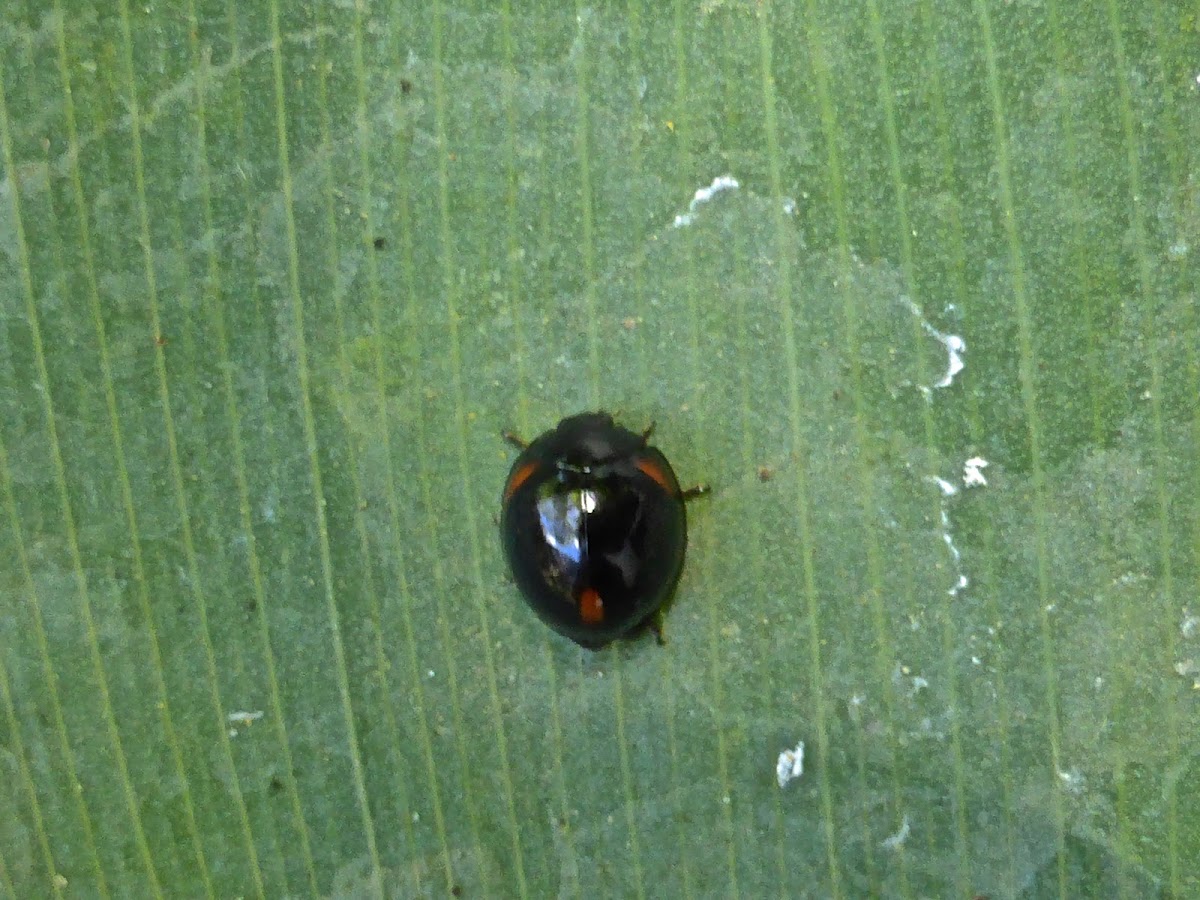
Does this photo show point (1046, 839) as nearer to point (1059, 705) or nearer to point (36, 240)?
point (1059, 705)

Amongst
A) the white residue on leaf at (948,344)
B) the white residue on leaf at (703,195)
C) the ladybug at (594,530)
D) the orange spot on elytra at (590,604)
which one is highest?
the white residue on leaf at (703,195)

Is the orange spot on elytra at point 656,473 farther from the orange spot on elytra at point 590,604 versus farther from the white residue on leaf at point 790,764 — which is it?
the white residue on leaf at point 790,764

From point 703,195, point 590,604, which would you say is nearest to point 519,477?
point 590,604

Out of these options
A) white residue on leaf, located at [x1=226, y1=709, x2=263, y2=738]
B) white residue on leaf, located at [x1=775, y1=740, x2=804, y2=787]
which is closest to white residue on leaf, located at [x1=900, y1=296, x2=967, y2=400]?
white residue on leaf, located at [x1=775, y1=740, x2=804, y2=787]

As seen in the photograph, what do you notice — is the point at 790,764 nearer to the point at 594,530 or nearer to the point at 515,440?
the point at 594,530

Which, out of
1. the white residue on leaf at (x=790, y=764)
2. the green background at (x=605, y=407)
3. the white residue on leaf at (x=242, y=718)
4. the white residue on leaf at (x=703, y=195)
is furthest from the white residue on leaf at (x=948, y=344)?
the white residue on leaf at (x=242, y=718)

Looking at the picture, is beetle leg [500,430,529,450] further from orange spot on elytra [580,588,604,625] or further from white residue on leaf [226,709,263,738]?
white residue on leaf [226,709,263,738]
